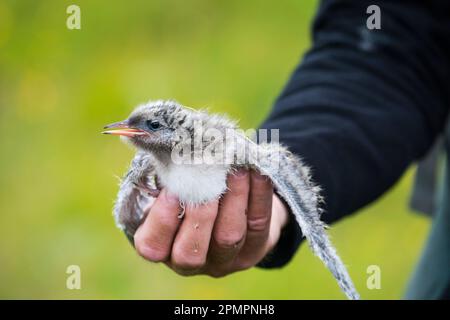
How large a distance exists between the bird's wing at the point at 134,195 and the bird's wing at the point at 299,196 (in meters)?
0.26

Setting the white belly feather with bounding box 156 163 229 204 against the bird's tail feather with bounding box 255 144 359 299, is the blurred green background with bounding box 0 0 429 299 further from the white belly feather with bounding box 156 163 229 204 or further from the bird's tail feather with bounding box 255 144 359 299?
the white belly feather with bounding box 156 163 229 204

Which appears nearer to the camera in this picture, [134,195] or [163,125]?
[163,125]

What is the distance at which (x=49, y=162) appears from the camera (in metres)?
4.86

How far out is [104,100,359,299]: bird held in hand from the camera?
174cm

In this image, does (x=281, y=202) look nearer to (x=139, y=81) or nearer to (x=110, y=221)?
(x=110, y=221)

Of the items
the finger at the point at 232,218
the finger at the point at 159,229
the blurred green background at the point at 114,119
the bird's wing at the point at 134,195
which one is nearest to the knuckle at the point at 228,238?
the finger at the point at 232,218

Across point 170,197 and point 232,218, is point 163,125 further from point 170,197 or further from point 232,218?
point 232,218

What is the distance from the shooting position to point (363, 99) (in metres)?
2.55

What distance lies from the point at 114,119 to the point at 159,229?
3018 mm

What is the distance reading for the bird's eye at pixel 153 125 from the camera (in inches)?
69.8

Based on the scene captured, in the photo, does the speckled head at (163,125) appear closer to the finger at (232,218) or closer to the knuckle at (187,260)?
the finger at (232,218)

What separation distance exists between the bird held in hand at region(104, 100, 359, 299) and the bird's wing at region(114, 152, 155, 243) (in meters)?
0.02

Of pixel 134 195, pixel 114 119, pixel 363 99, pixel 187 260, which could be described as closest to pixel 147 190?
pixel 134 195

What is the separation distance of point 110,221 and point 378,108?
2.42 m
